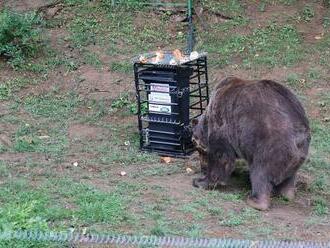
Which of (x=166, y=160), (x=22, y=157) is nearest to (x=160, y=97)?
(x=166, y=160)

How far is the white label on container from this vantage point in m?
8.33

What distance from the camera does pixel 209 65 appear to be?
11648mm

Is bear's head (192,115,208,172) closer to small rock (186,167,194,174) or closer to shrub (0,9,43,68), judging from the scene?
small rock (186,167,194,174)

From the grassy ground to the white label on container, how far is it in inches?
23.5

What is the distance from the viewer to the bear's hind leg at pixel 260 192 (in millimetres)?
6797

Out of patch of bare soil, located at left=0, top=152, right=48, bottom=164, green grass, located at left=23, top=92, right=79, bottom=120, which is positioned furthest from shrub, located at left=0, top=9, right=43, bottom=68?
patch of bare soil, located at left=0, top=152, right=48, bottom=164

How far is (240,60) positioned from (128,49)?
6.45ft

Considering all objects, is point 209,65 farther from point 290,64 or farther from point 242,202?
point 242,202

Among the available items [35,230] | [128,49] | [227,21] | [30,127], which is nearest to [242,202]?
[35,230]

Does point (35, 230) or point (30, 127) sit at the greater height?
point (35, 230)

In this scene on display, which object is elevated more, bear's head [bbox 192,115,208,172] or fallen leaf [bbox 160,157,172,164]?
bear's head [bbox 192,115,208,172]

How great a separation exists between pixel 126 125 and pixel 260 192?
Answer: 126 inches

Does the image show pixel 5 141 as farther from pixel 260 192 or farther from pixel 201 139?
pixel 260 192

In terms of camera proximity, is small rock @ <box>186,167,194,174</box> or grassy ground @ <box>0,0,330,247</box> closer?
grassy ground @ <box>0,0,330,247</box>
